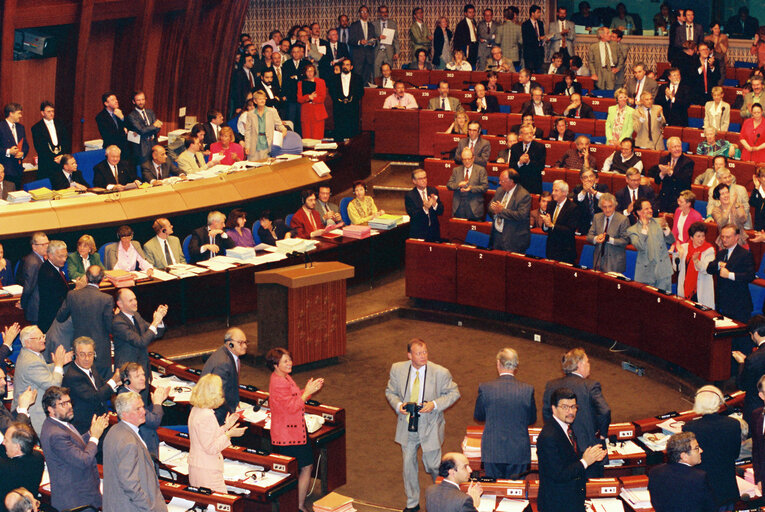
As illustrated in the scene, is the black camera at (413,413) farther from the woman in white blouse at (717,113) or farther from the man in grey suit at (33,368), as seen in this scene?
the woman in white blouse at (717,113)

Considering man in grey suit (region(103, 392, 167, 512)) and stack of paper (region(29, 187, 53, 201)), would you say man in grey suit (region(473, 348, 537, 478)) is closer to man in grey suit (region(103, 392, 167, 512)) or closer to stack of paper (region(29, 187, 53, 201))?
man in grey suit (region(103, 392, 167, 512))

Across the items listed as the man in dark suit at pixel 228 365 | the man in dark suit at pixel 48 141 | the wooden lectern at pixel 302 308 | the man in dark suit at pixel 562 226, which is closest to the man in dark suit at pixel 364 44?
the man in dark suit at pixel 48 141

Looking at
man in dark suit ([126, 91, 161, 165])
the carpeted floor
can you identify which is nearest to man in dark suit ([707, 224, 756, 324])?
the carpeted floor

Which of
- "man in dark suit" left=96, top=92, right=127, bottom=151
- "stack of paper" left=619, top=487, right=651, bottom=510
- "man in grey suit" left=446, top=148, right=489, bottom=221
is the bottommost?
"stack of paper" left=619, top=487, right=651, bottom=510

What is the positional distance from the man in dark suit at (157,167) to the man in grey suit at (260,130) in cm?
124

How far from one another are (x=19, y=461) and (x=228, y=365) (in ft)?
5.46

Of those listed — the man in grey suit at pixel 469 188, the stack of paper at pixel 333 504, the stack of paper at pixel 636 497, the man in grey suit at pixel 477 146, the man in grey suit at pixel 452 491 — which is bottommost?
the stack of paper at pixel 333 504

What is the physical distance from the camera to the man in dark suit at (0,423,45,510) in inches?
256

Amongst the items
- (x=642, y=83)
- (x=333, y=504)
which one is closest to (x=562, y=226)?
(x=642, y=83)

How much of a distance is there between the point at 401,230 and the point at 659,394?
4.22 m

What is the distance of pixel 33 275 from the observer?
981 cm

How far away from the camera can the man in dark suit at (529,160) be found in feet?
43.1

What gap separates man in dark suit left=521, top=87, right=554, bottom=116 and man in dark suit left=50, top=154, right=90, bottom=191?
21.0ft

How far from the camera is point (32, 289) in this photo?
982 cm
